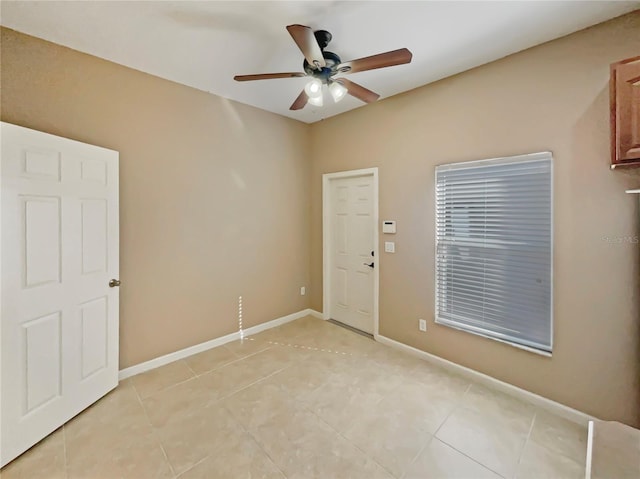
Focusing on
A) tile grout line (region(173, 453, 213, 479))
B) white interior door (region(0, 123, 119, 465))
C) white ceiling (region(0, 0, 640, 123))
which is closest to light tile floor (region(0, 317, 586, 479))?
tile grout line (region(173, 453, 213, 479))

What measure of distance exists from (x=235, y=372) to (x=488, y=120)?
332 cm

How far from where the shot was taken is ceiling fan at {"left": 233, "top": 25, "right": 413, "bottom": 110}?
161 cm

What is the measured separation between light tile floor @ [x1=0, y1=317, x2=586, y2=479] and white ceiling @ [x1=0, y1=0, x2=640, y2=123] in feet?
9.44

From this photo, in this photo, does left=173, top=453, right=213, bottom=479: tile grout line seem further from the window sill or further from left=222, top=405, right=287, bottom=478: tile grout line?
the window sill

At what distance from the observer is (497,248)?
241 centimetres

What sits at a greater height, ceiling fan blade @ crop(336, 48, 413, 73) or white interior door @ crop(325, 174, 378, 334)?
ceiling fan blade @ crop(336, 48, 413, 73)

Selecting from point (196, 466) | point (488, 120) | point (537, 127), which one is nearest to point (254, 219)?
point (196, 466)

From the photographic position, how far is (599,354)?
196cm

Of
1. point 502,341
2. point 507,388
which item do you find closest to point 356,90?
point 502,341

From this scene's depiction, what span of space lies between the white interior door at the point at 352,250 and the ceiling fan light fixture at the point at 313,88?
55.4 inches

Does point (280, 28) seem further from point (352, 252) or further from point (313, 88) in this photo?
point (352, 252)

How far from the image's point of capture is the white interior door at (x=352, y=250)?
354 centimetres

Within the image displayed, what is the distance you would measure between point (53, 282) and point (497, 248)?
3.49 meters

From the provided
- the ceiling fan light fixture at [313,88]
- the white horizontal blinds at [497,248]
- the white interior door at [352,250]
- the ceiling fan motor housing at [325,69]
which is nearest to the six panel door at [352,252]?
the white interior door at [352,250]
